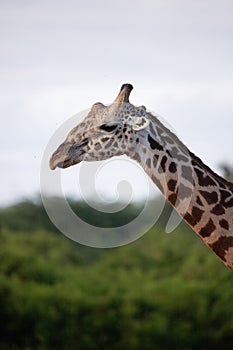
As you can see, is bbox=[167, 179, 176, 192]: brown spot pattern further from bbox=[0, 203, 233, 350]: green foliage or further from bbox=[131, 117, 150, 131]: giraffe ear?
bbox=[0, 203, 233, 350]: green foliage

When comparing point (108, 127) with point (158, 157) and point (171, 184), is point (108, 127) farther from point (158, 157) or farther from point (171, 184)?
point (171, 184)

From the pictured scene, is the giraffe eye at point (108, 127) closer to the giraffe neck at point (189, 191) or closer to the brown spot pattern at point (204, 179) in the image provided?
the giraffe neck at point (189, 191)

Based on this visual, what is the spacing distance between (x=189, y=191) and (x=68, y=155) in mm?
672

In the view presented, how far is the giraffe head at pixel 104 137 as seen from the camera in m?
5.57

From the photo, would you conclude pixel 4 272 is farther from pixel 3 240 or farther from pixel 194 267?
pixel 194 267

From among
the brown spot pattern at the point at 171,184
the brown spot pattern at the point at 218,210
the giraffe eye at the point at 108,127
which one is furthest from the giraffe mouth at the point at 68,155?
the brown spot pattern at the point at 218,210

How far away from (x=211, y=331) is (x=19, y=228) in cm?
585

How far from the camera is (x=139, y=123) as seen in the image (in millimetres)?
5531

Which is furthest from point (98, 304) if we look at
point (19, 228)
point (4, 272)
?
point (19, 228)

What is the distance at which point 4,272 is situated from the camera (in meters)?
15.6

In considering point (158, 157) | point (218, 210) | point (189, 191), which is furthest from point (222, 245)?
point (158, 157)

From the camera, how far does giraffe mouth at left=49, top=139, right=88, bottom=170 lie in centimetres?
558

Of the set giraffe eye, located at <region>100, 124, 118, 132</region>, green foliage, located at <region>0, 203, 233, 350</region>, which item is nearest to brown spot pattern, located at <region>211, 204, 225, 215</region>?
giraffe eye, located at <region>100, 124, 118, 132</region>

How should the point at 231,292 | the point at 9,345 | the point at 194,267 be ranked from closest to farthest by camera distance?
the point at 9,345 < the point at 231,292 < the point at 194,267
